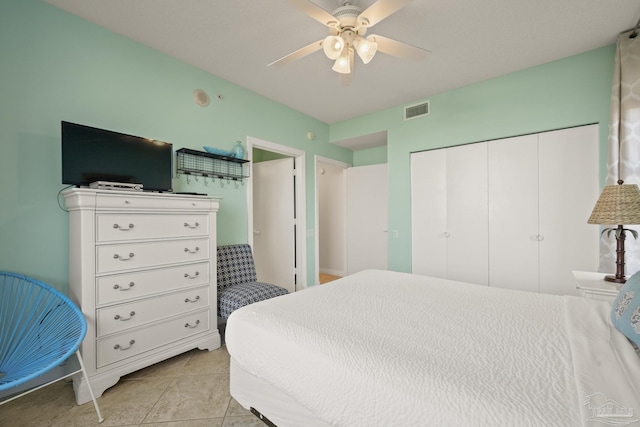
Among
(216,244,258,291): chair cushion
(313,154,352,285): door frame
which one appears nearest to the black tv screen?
(216,244,258,291): chair cushion

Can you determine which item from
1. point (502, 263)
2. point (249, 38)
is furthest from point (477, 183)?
point (249, 38)

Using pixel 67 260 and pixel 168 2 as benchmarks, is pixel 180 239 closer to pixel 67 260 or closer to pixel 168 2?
pixel 67 260

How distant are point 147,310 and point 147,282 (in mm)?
205

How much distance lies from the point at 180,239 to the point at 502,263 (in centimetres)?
323

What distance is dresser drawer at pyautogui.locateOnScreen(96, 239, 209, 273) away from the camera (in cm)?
177

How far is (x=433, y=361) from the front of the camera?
920 millimetres

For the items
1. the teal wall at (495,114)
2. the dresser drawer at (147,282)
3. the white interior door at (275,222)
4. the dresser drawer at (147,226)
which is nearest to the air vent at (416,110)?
the teal wall at (495,114)

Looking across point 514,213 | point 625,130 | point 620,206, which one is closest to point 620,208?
point 620,206

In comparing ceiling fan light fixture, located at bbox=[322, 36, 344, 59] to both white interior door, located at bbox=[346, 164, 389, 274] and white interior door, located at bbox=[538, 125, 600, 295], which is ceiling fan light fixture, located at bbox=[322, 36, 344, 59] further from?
white interior door, located at bbox=[346, 164, 389, 274]

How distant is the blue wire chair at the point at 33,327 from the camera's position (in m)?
1.43

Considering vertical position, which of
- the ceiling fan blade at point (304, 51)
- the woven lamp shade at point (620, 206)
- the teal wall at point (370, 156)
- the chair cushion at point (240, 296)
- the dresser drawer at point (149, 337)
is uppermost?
the ceiling fan blade at point (304, 51)

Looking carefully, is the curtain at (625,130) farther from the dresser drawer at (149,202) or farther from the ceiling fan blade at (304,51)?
the dresser drawer at (149,202)

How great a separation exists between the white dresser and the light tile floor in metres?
0.11

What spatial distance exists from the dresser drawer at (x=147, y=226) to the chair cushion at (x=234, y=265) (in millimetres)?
488
